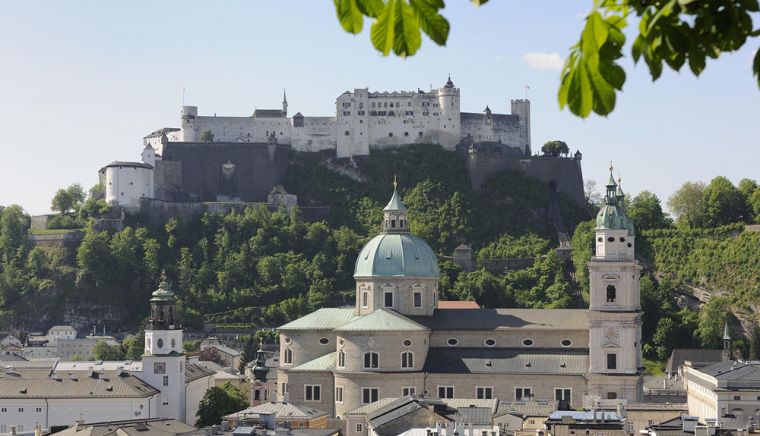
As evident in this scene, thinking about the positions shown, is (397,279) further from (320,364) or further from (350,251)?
(350,251)

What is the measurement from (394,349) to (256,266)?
4498 cm

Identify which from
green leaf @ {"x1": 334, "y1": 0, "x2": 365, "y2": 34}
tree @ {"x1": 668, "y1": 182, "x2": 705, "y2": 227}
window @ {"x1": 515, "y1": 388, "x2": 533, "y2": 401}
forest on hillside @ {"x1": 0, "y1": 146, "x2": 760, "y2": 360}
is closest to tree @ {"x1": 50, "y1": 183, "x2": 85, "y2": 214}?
forest on hillside @ {"x1": 0, "y1": 146, "x2": 760, "y2": 360}

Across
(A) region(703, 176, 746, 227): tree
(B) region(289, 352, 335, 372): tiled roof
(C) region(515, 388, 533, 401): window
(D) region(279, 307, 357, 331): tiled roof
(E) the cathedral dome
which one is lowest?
(C) region(515, 388, 533, 401): window

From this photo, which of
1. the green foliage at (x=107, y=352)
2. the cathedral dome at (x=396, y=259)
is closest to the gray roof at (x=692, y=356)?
the cathedral dome at (x=396, y=259)

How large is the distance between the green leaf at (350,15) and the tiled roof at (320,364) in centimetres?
6225

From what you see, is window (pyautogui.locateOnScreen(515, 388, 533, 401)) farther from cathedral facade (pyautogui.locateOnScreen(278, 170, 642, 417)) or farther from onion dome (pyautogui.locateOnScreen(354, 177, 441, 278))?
onion dome (pyautogui.locateOnScreen(354, 177, 441, 278))

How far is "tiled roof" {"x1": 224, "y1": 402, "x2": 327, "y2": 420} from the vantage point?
207 feet

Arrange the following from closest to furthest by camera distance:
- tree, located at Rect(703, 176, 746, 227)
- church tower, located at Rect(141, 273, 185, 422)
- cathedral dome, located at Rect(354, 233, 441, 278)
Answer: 1. cathedral dome, located at Rect(354, 233, 441, 278)
2. church tower, located at Rect(141, 273, 185, 422)
3. tree, located at Rect(703, 176, 746, 227)

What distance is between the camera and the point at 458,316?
227 feet

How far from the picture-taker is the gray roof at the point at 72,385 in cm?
7075

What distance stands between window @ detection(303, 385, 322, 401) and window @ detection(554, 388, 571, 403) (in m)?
10.8

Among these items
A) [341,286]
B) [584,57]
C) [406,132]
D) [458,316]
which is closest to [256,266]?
[341,286]

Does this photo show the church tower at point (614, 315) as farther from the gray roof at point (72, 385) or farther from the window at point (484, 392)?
the gray roof at point (72, 385)

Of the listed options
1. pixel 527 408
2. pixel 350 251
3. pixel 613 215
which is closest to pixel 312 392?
pixel 527 408
